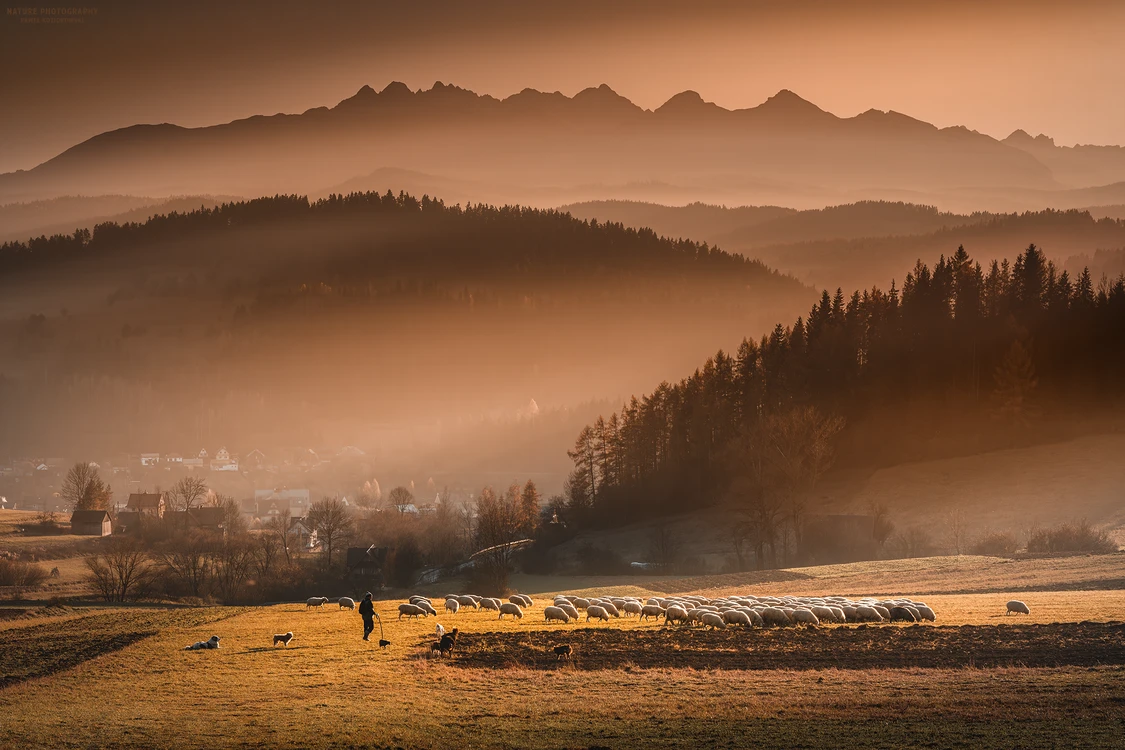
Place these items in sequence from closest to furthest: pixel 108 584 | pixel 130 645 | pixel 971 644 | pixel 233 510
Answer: pixel 971 644
pixel 130 645
pixel 108 584
pixel 233 510

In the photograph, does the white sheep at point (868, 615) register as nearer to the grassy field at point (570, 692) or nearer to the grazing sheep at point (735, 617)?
the grassy field at point (570, 692)

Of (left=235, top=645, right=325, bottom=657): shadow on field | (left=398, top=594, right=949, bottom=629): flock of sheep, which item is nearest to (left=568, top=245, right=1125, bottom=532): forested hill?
(left=398, top=594, right=949, bottom=629): flock of sheep

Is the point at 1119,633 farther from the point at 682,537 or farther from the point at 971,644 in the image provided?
the point at 682,537

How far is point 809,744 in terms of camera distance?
1048 inches

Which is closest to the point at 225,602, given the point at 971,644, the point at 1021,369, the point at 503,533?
the point at 503,533

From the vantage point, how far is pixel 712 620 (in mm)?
44438

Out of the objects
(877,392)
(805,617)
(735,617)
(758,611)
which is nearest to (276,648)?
(735,617)

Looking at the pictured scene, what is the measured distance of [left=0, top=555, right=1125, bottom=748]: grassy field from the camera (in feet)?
90.2

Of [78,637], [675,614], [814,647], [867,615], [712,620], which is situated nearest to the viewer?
[814,647]

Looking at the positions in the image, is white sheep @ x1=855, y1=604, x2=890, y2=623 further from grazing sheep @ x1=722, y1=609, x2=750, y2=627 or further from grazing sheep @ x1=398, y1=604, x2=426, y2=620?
grazing sheep @ x1=398, y1=604, x2=426, y2=620

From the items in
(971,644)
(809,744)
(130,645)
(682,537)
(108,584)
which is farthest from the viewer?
(682,537)

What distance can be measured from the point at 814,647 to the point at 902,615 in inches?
335

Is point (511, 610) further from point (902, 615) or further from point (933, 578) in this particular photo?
point (933, 578)

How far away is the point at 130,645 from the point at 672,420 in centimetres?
9373
